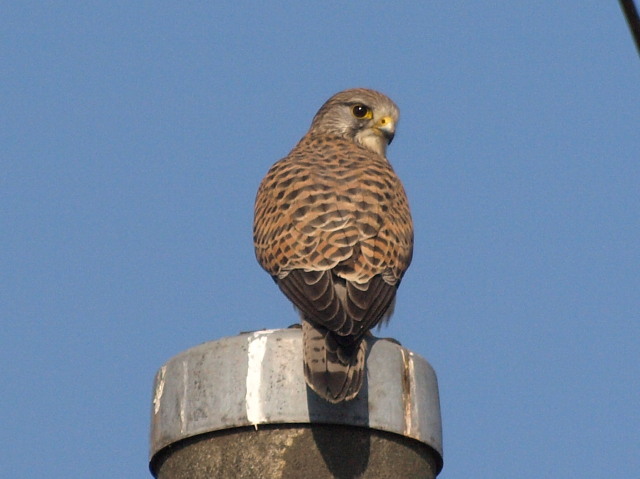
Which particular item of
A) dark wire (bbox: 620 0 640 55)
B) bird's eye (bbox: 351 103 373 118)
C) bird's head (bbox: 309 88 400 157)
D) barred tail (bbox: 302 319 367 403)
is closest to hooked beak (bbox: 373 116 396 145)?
bird's head (bbox: 309 88 400 157)

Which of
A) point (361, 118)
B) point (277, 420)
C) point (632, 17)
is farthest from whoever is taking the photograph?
point (361, 118)

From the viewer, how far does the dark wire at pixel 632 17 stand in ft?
4.48

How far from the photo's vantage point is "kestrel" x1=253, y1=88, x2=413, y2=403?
12.5 feet

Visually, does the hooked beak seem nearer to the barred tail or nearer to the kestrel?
the kestrel

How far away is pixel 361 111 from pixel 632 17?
18.3ft

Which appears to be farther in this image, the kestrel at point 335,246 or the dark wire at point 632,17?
the kestrel at point 335,246

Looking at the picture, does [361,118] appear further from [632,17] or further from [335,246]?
[632,17]

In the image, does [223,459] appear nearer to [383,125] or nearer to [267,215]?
[267,215]

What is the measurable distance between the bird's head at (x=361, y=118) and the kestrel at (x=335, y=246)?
428 mm

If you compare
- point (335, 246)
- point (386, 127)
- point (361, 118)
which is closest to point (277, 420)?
point (335, 246)

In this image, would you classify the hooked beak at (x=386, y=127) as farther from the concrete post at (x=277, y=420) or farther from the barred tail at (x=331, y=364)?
the concrete post at (x=277, y=420)

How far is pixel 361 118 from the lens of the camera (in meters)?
6.91

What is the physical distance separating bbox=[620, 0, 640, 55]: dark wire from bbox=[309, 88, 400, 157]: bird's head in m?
5.28

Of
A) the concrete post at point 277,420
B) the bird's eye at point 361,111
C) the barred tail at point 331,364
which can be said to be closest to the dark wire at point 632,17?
the barred tail at point 331,364
